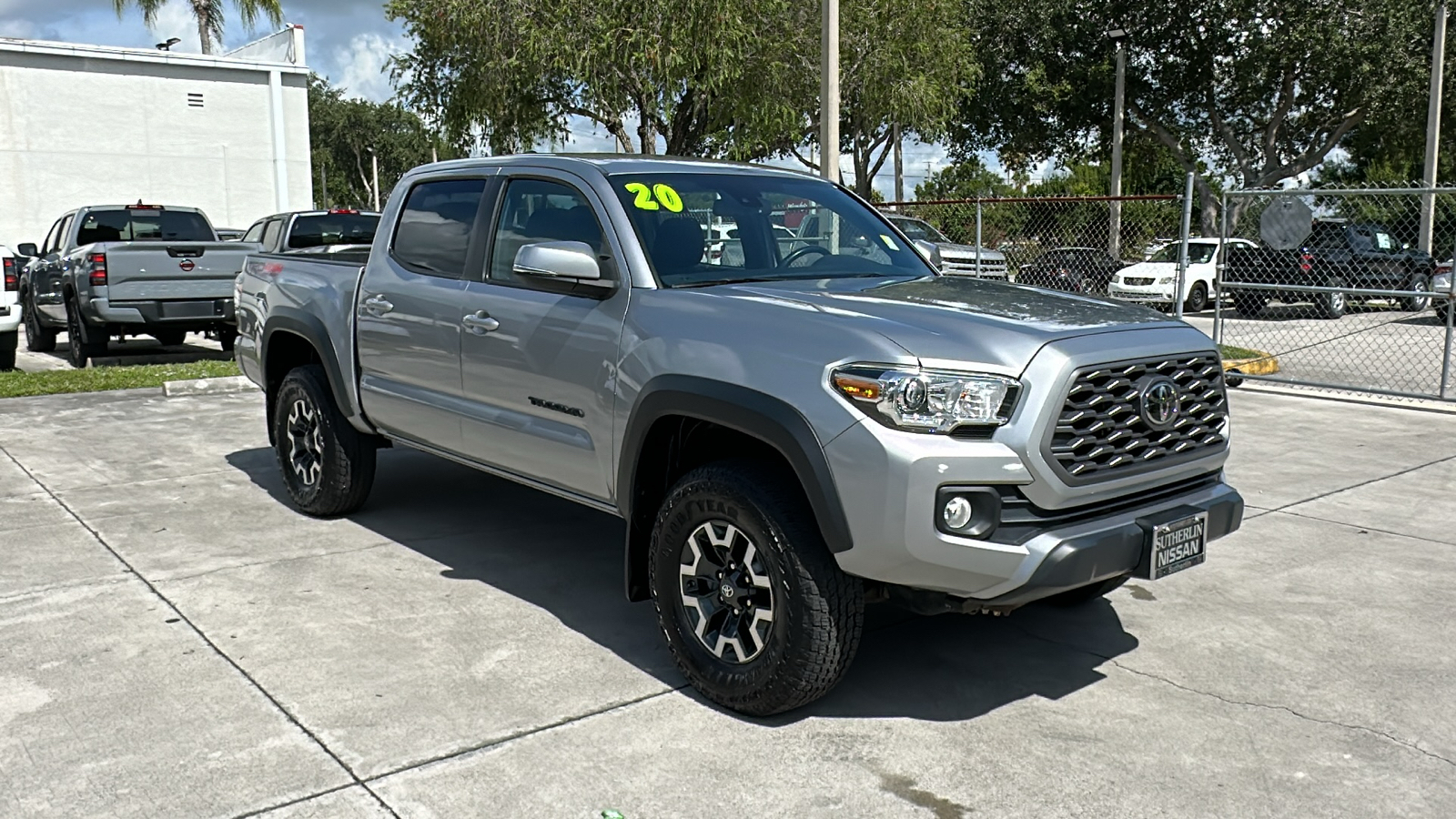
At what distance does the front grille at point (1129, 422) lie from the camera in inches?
153

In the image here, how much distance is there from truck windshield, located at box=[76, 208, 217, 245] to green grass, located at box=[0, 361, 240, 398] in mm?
2878

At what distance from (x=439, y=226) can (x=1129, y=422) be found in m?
3.28

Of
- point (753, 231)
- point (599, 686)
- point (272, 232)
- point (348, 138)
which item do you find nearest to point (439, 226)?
point (753, 231)

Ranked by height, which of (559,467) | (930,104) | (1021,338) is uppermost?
(930,104)

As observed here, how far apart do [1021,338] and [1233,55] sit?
33.4 m

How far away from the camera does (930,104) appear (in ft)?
81.1

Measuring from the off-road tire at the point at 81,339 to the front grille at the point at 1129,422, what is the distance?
488 inches

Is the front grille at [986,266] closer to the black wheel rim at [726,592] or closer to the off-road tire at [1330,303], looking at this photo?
the off-road tire at [1330,303]

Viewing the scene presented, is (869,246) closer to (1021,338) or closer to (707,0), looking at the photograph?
(1021,338)

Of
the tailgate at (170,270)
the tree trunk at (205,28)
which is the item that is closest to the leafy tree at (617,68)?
the tailgate at (170,270)

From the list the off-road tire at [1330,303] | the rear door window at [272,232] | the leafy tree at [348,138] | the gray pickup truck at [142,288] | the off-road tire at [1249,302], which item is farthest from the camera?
the leafy tree at [348,138]

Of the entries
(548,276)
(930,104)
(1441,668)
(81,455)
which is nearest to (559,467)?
(548,276)

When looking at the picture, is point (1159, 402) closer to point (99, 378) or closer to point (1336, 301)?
point (99, 378)

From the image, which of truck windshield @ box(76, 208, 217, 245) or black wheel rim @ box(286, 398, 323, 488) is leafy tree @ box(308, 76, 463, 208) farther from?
black wheel rim @ box(286, 398, 323, 488)
